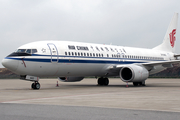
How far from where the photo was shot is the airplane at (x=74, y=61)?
18708 millimetres

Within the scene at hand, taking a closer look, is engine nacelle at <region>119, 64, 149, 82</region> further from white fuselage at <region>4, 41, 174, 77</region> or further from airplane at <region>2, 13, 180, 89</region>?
white fuselage at <region>4, 41, 174, 77</region>

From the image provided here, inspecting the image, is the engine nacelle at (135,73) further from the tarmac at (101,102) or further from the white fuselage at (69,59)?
the tarmac at (101,102)

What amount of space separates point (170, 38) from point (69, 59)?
1981 cm

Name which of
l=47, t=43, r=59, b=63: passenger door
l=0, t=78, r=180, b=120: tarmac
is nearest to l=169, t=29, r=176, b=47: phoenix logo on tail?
l=47, t=43, r=59, b=63: passenger door

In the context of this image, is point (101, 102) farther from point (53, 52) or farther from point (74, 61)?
point (74, 61)

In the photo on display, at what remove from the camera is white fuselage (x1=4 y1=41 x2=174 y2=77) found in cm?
1870

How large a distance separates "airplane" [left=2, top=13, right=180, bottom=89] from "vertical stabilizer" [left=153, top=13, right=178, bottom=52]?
5.64 metres

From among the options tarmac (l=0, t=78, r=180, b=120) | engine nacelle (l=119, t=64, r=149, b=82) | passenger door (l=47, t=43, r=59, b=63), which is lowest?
tarmac (l=0, t=78, r=180, b=120)

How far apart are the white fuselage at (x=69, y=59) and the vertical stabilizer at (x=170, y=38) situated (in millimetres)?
9108

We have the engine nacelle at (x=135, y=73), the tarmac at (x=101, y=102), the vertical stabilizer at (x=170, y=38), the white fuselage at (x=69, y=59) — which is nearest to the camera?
the tarmac at (x=101, y=102)

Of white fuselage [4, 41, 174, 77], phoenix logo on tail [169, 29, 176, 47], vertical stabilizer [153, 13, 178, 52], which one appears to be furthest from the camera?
phoenix logo on tail [169, 29, 176, 47]

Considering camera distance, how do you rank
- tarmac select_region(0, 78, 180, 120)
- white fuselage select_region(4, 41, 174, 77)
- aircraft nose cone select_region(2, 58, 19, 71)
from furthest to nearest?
white fuselage select_region(4, 41, 174, 77), aircraft nose cone select_region(2, 58, 19, 71), tarmac select_region(0, 78, 180, 120)

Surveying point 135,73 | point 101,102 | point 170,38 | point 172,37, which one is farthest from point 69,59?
point 172,37

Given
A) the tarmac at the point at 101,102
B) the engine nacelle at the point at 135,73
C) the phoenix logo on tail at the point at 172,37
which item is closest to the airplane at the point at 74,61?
the engine nacelle at the point at 135,73
